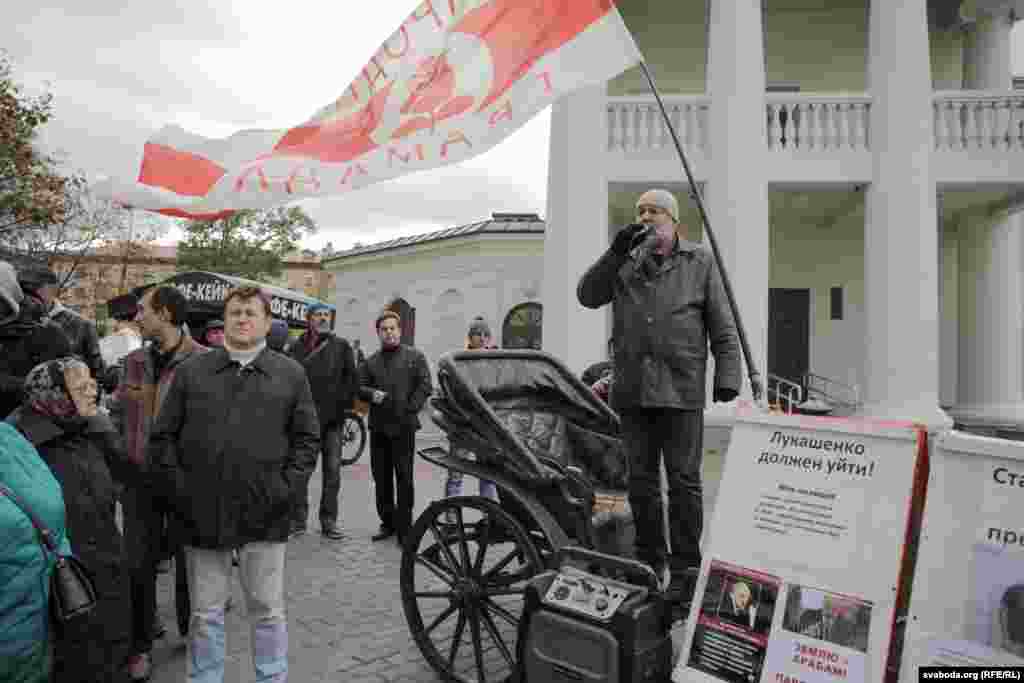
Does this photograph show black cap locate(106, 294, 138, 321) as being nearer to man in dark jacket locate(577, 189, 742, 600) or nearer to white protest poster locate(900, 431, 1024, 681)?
man in dark jacket locate(577, 189, 742, 600)

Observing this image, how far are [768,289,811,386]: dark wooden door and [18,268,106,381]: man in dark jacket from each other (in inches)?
611

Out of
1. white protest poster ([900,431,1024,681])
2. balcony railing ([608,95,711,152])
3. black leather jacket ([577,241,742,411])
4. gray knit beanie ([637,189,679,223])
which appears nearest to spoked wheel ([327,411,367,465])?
balcony railing ([608,95,711,152])

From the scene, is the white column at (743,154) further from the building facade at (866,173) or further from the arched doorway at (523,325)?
the arched doorway at (523,325)

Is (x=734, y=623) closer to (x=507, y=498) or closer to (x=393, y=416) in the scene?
(x=507, y=498)

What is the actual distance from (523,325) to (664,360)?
21524mm

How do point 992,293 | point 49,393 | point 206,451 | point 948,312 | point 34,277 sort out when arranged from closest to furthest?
1. point 49,393
2. point 206,451
3. point 34,277
4. point 992,293
5. point 948,312

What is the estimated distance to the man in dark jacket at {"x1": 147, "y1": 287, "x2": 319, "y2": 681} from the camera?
301 centimetres

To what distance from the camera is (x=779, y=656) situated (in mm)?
2334

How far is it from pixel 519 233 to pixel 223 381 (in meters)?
22.0

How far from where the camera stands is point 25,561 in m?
2.41

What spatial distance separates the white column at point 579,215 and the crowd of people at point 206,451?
994cm

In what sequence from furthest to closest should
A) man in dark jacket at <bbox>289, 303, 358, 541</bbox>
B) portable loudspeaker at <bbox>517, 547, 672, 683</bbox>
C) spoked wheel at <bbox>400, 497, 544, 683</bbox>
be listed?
man in dark jacket at <bbox>289, 303, 358, 541</bbox> → spoked wheel at <bbox>400, 497, 544, 683</bbox> → portable loudspeaker at <bbox>517, 547, 672, 683</bbox>

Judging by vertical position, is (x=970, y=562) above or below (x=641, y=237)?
below

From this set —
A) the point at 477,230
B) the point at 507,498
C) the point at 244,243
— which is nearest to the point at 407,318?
the point at 477,230
